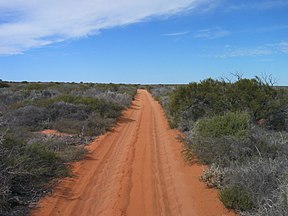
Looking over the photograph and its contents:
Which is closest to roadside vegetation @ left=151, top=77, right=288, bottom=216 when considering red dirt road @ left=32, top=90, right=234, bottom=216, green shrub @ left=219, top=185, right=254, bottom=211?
green shrub @ left=219, top=185, right=254, bottom=211

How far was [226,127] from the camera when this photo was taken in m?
10.8

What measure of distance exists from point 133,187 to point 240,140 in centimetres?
306

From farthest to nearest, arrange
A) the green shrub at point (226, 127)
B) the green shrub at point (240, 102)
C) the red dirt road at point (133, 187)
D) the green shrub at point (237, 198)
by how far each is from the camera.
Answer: the green shrub at point (240, 102)
the green shrub at point (226, 127)
the red dirt road at point (133, 187)
the green shrub at point (237, 198)

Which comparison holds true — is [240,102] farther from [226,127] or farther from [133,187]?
[133,187]

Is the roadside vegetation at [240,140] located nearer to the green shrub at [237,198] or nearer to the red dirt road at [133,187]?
the green shrub at [237,198]

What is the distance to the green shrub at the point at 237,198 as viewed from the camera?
6957 millimetres

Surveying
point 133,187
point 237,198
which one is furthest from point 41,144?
point 237,198

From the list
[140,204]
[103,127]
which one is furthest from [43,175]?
[103,127]

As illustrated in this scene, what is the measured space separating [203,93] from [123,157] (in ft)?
23.8

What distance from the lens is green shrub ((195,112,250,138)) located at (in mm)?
10496

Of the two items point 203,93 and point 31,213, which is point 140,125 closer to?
point 203,93

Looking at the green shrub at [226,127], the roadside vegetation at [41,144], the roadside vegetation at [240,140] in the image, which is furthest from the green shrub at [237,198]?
the roadside vegetation at [41,144]

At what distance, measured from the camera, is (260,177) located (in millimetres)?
7270

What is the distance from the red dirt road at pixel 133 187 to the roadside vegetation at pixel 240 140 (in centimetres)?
46
